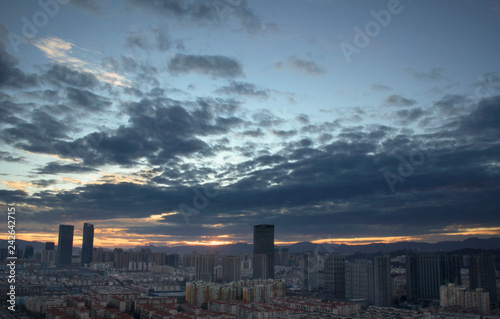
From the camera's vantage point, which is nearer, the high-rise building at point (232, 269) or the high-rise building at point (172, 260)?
the high-rise building at point (232, 269)

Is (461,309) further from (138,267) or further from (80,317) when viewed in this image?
(138,267)

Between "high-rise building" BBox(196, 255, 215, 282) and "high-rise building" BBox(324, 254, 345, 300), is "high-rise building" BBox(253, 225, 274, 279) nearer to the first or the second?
"high-rise building" BBox(196, 255, 215, 282)

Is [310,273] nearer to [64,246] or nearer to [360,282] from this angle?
[360,282]

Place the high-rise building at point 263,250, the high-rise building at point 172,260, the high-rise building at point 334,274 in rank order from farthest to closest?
the high-rise building at point 172,260 → the high-rise building at point 263,250 → the high-rise building at point 334,274

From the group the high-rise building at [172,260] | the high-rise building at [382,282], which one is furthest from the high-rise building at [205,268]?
the high-rise building at [382,282]

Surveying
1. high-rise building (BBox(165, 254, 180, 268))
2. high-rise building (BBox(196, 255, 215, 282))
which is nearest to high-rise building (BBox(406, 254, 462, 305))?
high-rise building (BBox(196, 255, 215, 282))

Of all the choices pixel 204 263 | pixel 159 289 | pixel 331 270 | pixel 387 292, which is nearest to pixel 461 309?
pixel 387 292

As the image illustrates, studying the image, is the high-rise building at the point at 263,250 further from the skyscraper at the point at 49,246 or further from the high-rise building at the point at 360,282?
the skyscraper at the point at 49,246
